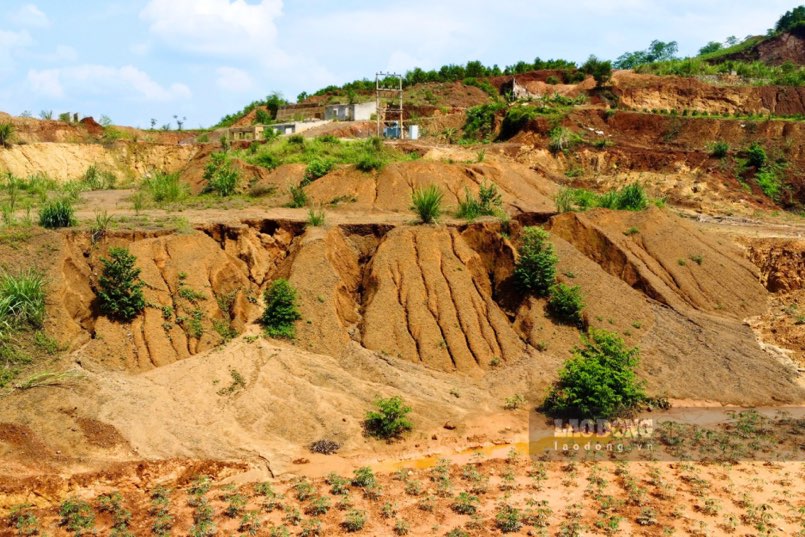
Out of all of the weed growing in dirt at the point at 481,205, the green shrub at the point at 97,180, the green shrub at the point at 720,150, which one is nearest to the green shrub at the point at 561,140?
the green shrub at the point at 720,150

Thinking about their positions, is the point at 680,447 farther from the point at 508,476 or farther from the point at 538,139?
the point at 538,139

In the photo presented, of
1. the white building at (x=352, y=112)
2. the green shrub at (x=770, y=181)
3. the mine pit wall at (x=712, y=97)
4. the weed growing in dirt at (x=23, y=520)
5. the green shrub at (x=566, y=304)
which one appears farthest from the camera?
the mine pit wall at (x=712, y=97)

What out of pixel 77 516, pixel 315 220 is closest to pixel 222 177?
pixel 315 220

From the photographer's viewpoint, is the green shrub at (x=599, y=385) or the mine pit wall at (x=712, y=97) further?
the mine pit wall at (x=712, y=97)

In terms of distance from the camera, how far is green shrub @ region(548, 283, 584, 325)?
59.2ft

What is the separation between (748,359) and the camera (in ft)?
57.9

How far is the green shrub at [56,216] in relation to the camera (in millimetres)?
17250

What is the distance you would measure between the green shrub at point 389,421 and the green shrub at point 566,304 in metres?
5.91

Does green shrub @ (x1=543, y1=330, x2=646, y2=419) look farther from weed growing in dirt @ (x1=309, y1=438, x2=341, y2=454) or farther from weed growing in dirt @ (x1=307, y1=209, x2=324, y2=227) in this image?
weed growing in dirt @ (x1=307, y1=209, x2=324, y2=227)

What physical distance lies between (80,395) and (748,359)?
1560cm

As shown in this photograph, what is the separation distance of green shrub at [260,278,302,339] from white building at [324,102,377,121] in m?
25.6

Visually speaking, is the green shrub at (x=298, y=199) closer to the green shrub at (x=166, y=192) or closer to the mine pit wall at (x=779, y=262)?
the green shrub at (x=166, y=192)

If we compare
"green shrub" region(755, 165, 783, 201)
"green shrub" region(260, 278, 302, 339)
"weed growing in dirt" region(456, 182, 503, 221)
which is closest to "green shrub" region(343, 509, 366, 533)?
"green shrub" region(260, 278, 302, 339)

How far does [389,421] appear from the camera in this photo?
13.9 m
